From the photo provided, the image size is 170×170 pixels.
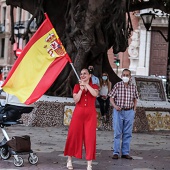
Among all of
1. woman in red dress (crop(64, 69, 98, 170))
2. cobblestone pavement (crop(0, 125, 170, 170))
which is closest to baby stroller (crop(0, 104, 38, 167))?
cobblestone pavement (crop(0, 125, 170, 170))

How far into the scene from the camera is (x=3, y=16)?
63812 mm

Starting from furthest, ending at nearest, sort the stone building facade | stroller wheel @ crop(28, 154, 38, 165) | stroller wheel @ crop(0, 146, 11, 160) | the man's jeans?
the stone building facade
the man's jeans
stroller wheel @ crop(0, 146, 11, 160)
stroller wheel @ crop(28, 154, 38, 165)

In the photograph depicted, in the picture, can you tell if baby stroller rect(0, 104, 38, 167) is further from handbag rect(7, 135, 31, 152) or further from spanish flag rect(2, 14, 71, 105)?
spanish flag rect(2, 14, 71, 105)

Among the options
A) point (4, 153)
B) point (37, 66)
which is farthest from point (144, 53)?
point (37, 66)

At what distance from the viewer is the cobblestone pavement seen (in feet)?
30.4

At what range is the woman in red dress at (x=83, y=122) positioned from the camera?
8742 millimetres

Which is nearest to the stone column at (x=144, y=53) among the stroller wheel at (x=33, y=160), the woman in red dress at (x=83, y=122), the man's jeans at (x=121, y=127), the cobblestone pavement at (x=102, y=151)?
the cobblestone pavement at (x=102, y=151)

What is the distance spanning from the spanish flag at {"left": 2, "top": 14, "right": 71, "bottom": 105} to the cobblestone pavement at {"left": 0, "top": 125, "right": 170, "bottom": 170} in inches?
47.9

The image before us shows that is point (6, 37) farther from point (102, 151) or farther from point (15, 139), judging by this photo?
point (15, 139)

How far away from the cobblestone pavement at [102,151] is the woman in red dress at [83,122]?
0.41 metres

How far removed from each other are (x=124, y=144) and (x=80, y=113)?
186cm

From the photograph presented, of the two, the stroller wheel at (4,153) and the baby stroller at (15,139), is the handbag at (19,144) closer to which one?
the baby stroller at (15,139)

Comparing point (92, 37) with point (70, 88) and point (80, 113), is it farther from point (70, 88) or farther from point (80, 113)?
point (80, 113)

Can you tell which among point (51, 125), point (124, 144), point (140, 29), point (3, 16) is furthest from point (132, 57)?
point (124, 144)
